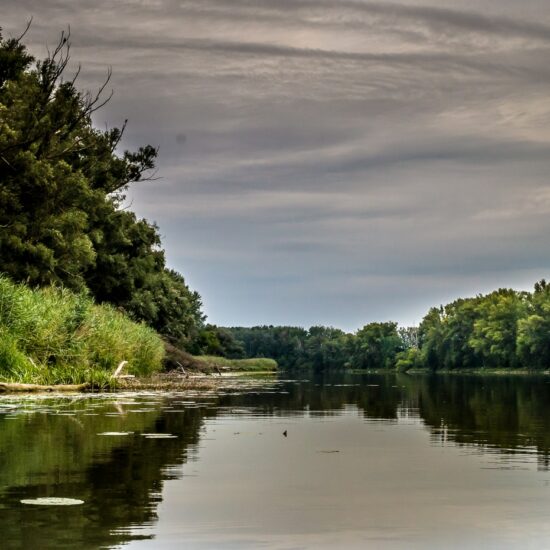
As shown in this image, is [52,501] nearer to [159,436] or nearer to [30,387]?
[159,436]

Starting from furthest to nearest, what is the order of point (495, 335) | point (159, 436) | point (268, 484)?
point (495, 335)
point (159, 436)
point (268, 484)

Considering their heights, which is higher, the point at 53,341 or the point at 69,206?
the point at 69,206

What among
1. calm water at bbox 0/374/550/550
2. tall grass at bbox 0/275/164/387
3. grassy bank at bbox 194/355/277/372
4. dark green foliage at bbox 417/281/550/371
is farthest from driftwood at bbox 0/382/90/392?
dark green foliage at bbox 417/281/550/371

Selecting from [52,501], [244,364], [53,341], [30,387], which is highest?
[244,364]

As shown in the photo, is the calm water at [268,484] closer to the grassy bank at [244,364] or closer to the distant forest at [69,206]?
the distant forest at [69,206]

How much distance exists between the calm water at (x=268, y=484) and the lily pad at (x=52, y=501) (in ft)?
0.26

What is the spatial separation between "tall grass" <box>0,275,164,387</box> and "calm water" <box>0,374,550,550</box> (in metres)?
10.6

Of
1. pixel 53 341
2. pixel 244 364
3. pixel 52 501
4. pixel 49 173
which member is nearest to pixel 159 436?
pixel 52 501

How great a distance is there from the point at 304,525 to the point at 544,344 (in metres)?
154

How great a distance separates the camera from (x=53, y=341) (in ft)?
92.3

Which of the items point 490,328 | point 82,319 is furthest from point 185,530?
point 490,328

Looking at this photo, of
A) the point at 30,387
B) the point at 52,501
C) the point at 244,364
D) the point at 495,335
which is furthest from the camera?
the point at 495,335

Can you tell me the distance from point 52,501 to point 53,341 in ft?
72.7

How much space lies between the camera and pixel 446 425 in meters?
15.9
